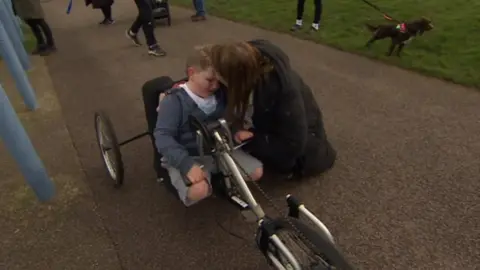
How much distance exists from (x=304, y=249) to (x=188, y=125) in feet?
3.56

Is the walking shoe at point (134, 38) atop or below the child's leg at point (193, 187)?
below

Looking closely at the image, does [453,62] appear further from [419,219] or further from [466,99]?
[419,219]

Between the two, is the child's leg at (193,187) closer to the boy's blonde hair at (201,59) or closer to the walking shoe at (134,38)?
the boy's blonde hair at (201,59)

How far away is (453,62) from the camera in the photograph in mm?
4902

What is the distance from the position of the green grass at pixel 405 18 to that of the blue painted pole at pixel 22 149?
4.05m

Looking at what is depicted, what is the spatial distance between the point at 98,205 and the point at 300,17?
485 cm

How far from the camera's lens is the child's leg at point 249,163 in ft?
8.73

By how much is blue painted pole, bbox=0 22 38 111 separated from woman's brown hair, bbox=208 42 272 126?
304 centimetres

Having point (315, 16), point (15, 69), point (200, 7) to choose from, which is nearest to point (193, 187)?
point (15, 69)

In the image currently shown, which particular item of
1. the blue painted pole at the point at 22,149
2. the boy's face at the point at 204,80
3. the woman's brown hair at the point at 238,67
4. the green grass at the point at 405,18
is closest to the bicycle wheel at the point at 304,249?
the woman's brown hair at the point at 238,67

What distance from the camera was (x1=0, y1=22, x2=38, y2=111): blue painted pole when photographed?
13.8 ft

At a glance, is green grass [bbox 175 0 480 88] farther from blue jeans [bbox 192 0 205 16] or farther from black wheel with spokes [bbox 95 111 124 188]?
black wheel with spokes [bbox 95 111 124 188]

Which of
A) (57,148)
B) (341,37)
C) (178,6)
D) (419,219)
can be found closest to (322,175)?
(419,219)

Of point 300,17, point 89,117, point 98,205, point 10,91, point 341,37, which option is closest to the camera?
point 98,205
